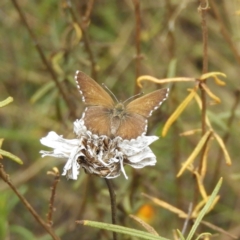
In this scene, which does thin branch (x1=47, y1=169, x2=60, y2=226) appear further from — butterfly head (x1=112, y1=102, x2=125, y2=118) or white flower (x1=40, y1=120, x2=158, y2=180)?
butterfly head (x1=112, y1=102, x2=125, y2=118)

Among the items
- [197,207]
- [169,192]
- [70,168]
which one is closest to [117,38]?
[169,192]

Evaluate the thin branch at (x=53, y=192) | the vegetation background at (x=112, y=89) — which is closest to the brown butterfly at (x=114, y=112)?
the thin branch at (x=53, y=192)

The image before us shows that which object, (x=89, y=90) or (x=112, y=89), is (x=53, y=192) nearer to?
(x=89, y=90)

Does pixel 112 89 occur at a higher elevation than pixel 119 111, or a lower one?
lower

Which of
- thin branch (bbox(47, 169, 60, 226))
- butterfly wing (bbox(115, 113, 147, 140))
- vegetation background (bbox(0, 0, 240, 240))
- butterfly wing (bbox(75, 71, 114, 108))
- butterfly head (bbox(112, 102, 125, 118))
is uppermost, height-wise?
butterfly wing (bbox(75, 71, 114, 108))

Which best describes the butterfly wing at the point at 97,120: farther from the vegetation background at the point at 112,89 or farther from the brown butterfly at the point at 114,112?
the vegetation background at the point at 112,89

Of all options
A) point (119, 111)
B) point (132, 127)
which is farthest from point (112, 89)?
point (132, 127)

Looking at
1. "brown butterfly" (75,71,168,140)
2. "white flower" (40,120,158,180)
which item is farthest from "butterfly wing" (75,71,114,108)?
"white flower" (40,120,158,180)

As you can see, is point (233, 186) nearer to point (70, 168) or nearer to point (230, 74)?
point (230, 74)
